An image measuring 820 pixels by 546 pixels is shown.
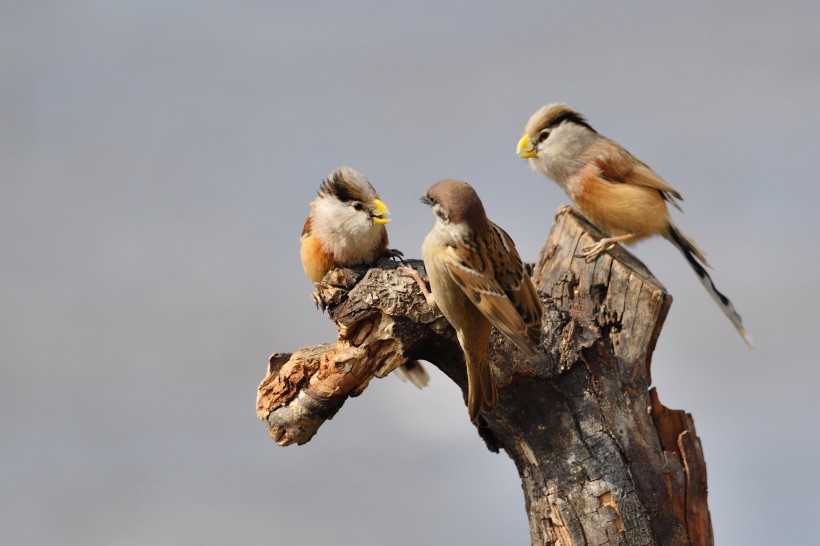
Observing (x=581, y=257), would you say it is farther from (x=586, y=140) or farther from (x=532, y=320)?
(x=532, y=320)

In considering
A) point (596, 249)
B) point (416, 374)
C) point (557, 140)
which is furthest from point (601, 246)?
point (416, 374)

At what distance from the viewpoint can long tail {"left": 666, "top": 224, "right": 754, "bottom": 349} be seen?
553 centimetres

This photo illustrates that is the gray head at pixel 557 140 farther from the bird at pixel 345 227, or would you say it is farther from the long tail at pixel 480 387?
the long tail at pixel 480 387

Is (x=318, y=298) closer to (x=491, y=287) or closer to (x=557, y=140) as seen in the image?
(x=491, y=287)

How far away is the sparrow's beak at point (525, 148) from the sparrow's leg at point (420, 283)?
146cm

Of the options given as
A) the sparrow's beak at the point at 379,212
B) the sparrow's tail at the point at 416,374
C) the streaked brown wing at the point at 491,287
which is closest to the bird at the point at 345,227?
the sparrow's beak at the point at 379,212

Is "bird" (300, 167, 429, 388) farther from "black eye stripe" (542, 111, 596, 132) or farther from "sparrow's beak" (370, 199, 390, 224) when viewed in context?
"black eye stripe" (542, 111, 596, 132)

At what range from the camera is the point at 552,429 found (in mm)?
4613

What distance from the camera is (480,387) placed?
438 cm

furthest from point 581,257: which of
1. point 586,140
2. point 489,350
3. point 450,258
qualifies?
point 450,258

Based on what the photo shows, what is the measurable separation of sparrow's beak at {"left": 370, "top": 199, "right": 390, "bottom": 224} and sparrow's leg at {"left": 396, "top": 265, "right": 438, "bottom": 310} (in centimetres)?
29

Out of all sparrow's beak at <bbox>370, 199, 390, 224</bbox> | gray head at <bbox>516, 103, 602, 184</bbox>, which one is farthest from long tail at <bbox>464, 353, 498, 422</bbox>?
gray head at <bbox>516, 103, 602, 184</bbox>

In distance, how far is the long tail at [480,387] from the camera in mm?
4340

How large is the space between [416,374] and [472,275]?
165 cm
